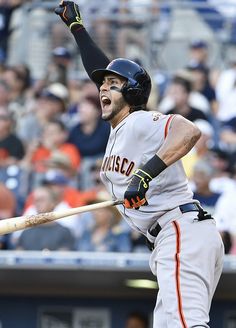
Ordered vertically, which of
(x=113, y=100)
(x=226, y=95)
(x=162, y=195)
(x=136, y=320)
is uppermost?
(x=113, y=100)

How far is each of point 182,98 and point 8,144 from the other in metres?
1.79

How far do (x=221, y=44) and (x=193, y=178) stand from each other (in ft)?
11.7

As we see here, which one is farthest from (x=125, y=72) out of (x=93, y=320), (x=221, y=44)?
(x=221, y=44)

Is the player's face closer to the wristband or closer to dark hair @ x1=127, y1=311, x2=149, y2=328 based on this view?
the wristband

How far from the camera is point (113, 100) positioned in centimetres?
505

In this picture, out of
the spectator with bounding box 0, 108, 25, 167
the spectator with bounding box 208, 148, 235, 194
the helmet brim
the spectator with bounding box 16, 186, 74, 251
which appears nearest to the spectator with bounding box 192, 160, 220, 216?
the spectator with bounding box 208, 148, 235, 194

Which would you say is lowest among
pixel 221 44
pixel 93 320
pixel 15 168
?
pixel 93 320

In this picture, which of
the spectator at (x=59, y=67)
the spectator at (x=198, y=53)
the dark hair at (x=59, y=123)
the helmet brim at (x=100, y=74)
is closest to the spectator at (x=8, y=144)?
the dark hair at (x=59, y=123)

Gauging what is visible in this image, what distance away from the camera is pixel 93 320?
795 cm

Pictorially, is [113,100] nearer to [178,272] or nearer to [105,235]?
[178,272]

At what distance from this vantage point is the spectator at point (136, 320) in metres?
7.79

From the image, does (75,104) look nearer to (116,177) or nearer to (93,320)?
(93,320)

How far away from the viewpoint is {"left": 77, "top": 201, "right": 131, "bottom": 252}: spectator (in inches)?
Answer: 311

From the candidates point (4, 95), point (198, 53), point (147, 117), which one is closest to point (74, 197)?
point (4, 95)
